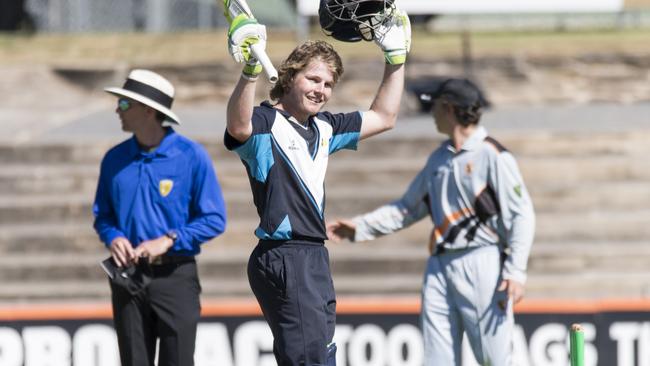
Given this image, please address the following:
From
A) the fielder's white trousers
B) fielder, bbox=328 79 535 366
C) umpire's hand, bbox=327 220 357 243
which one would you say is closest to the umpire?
umpire's hand, bbox=327 220 357 243

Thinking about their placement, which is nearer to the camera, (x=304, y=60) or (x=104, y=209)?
(x=304, y=60)

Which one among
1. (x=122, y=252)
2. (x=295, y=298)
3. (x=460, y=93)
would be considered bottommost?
(x=295, y=298)

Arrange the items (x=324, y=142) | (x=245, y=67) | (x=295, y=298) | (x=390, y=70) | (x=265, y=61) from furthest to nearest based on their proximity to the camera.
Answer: (x=390, y=70) → (x=324, y=142) → (x=295, y=298) → (x=245, y=67) → (x=265, y=61)

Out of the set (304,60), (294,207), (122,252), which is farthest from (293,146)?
(122,252)

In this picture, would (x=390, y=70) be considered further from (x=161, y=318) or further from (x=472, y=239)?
(x=161, y=318)

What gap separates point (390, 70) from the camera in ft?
17.7

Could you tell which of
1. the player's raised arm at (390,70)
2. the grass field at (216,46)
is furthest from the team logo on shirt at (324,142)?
the grass field at (216,46)

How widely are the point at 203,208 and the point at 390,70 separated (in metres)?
1.57

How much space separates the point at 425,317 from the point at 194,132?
713 cm

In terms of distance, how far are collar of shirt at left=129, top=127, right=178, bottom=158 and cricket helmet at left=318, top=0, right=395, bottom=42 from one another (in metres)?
1.67

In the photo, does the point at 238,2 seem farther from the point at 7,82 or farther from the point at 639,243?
the point at 7,82

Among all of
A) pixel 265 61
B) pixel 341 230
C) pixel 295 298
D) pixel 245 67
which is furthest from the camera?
pixel 341 230

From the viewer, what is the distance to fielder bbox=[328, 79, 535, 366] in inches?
256

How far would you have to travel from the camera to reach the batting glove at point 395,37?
5215mm
